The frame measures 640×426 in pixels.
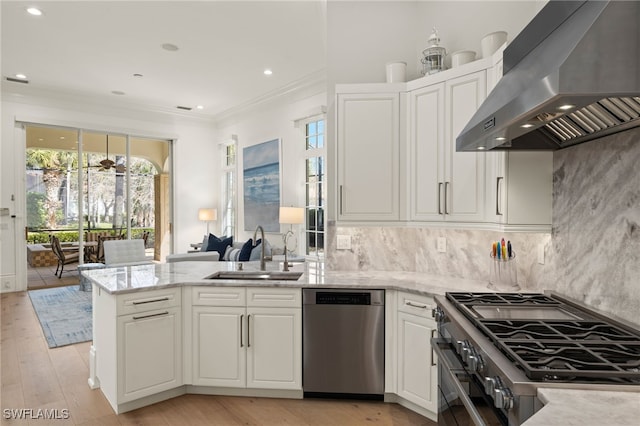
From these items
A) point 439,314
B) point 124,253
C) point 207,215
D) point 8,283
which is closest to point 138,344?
point 439,314

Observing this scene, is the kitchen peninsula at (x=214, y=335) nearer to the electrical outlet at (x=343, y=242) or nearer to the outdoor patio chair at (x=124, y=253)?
Answer: the electrical outlet at (x=343, y=242)

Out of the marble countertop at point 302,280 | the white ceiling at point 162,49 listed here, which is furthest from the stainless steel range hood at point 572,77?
the white ceiling at point 162,49

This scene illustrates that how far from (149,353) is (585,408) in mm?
2555

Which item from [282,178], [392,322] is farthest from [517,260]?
[282,178]

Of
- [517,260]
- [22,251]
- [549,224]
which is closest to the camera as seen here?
[549,224]

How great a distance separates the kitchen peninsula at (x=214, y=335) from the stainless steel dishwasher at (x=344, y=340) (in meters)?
0.06

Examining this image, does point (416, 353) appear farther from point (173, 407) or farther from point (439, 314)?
point (173, 407)

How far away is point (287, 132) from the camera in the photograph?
6.63m

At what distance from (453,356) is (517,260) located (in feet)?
3.60

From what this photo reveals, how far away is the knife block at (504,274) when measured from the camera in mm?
2544

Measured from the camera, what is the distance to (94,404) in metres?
2.83

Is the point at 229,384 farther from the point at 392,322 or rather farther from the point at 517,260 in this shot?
the point at 517,260

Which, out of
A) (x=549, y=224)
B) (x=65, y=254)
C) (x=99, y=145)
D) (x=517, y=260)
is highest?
(x=99, y=145)

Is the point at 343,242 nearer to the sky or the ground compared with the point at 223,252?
nearer to the sky
